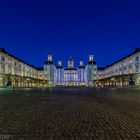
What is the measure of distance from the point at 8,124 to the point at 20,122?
Answer: 21.5 inches

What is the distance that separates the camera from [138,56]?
250 feet

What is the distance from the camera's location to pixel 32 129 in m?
6.99

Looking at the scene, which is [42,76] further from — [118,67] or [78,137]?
[78,137]

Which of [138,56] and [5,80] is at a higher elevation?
[138,56]

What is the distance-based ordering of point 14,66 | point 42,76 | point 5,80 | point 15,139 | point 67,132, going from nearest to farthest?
1. point 15,139
2. point 67,132
3. point 5,80
4. point 14,66
5. point 42,76

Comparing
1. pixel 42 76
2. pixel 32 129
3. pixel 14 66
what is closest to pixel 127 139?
pixel 32 129

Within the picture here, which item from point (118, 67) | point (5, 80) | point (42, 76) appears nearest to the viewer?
point (5, 80)

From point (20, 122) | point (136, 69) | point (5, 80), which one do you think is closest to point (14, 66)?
point (5, 80)

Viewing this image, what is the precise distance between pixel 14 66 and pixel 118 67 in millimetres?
55519

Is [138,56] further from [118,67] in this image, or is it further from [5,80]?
[5,80]

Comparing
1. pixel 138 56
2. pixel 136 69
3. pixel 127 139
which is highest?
pixel 138 56

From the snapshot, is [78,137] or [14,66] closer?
[78,137]

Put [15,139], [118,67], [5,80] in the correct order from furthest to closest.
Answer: [118,67], [5,80], [15,139]

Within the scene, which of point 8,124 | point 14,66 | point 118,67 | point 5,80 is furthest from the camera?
point 118,67
